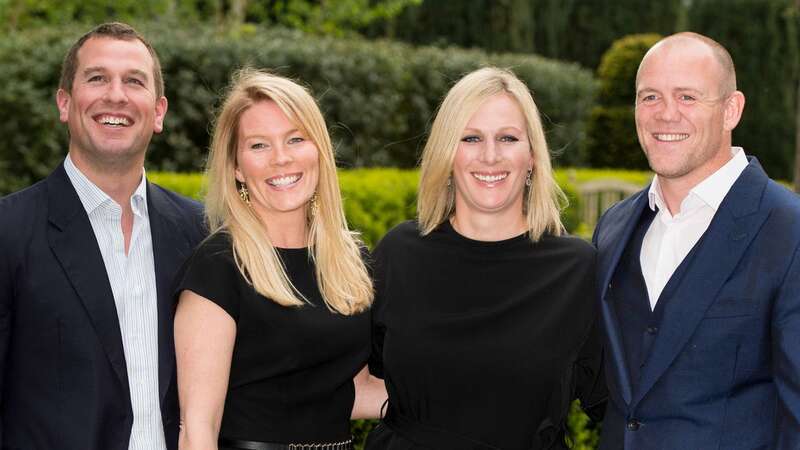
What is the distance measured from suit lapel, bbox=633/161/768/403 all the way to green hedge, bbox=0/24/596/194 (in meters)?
3.93

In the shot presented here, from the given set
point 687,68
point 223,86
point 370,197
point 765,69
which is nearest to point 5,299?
point 687,68

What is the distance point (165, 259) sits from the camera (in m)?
3.29

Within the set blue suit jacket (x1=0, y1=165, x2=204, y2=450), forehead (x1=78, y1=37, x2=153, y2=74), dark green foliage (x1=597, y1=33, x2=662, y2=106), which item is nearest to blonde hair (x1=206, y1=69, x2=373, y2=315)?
forehead (x1=78, y1=37, x2=153, y2=74)

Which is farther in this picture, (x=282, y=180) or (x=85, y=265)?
(x=282, y=180)

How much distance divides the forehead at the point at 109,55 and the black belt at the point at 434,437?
60.7 inches

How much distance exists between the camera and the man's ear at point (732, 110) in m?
3.22

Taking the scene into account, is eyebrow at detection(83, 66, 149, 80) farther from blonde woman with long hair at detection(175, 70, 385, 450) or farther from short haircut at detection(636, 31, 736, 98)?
short haircut at detection(636, 31, 736, 98)

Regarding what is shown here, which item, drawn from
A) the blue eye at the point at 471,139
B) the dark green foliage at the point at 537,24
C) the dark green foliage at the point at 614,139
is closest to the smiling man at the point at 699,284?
the blue eye at the point at 471,139

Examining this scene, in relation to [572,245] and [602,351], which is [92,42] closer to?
[572,245]

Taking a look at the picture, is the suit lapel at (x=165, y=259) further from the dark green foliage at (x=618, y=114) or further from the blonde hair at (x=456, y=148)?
the dark green foliage at (x=618, y=114)

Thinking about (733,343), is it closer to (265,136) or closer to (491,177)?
(491,177)

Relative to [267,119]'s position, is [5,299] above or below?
below

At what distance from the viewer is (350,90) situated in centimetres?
1066

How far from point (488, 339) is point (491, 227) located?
44cm
